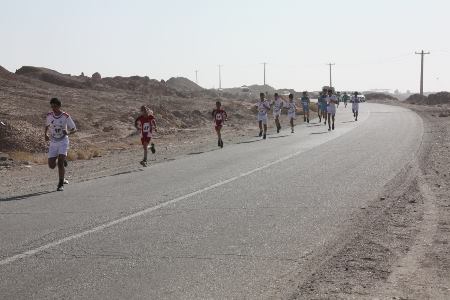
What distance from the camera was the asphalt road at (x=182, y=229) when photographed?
613 centimetres

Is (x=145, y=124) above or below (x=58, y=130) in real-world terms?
below

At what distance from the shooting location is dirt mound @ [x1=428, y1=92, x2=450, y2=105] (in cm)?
10125

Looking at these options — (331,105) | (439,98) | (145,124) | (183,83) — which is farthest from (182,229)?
(183,83)

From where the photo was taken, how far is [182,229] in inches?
337

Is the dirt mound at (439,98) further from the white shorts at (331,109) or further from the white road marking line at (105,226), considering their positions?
the white road marking line at (105,226)

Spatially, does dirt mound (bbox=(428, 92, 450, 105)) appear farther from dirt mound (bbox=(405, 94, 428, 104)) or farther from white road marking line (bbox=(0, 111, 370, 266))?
white road marking line (bbox=(0, 111, 370, 266))

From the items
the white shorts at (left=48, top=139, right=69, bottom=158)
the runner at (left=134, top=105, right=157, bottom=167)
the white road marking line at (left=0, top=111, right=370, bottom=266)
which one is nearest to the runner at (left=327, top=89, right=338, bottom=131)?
the runner at (left=134, top=105, right=157, bottom=167)

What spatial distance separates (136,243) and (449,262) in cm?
342

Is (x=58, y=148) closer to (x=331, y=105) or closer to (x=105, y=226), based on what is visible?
(x=105, y=226)

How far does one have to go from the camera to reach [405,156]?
18062 millimetres

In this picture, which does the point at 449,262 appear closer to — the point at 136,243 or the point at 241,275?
the point at 241,275

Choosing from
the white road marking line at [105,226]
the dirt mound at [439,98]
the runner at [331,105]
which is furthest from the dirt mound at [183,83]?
the white road marking line at [105,226]

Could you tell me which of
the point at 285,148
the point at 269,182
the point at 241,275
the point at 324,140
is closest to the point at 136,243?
the point at 241,275

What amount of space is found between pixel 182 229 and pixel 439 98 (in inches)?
4015
